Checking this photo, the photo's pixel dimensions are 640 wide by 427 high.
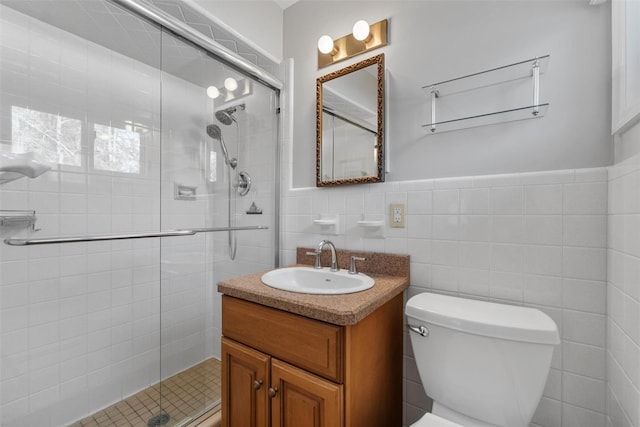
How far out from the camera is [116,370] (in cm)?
156

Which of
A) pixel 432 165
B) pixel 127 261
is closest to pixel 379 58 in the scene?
pixel 432 165

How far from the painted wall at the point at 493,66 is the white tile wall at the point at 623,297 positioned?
20cm

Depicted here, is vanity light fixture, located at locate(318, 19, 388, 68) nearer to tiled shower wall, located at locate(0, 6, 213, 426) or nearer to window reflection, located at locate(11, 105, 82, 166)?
tiled shower wall, located at locate(0, 6, 213, 426)

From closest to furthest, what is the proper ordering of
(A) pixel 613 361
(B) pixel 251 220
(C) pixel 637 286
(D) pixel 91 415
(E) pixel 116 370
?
1. (C) pixel 637 286
2. (A) pixel 613 361
3. (D) pixel 91 415
4. (E) pixel 116 370
5. (B) pixel 251 220

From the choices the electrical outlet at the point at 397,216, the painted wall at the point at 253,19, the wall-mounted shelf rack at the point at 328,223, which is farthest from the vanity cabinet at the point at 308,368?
the painted wall at the point at 253,19

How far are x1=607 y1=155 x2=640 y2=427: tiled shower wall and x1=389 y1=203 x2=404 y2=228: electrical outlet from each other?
70cm

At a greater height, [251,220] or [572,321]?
[251,220]

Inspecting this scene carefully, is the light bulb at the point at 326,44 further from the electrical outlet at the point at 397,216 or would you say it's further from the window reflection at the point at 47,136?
the window reflection at the point at 47,136

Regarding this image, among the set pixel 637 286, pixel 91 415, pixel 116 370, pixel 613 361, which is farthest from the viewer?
pixel 116 370

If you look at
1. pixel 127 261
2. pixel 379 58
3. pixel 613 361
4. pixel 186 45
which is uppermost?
pixel 186 45

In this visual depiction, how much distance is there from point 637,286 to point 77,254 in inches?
88.9

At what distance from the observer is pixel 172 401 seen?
4.62 feet

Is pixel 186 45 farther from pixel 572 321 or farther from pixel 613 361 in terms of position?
pixel 613 361

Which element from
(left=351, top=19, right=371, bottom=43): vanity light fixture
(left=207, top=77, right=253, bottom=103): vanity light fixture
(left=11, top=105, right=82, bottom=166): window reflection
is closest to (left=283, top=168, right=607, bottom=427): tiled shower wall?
(left=351, top=19, right=371, bottom=43): vanity light fixture
